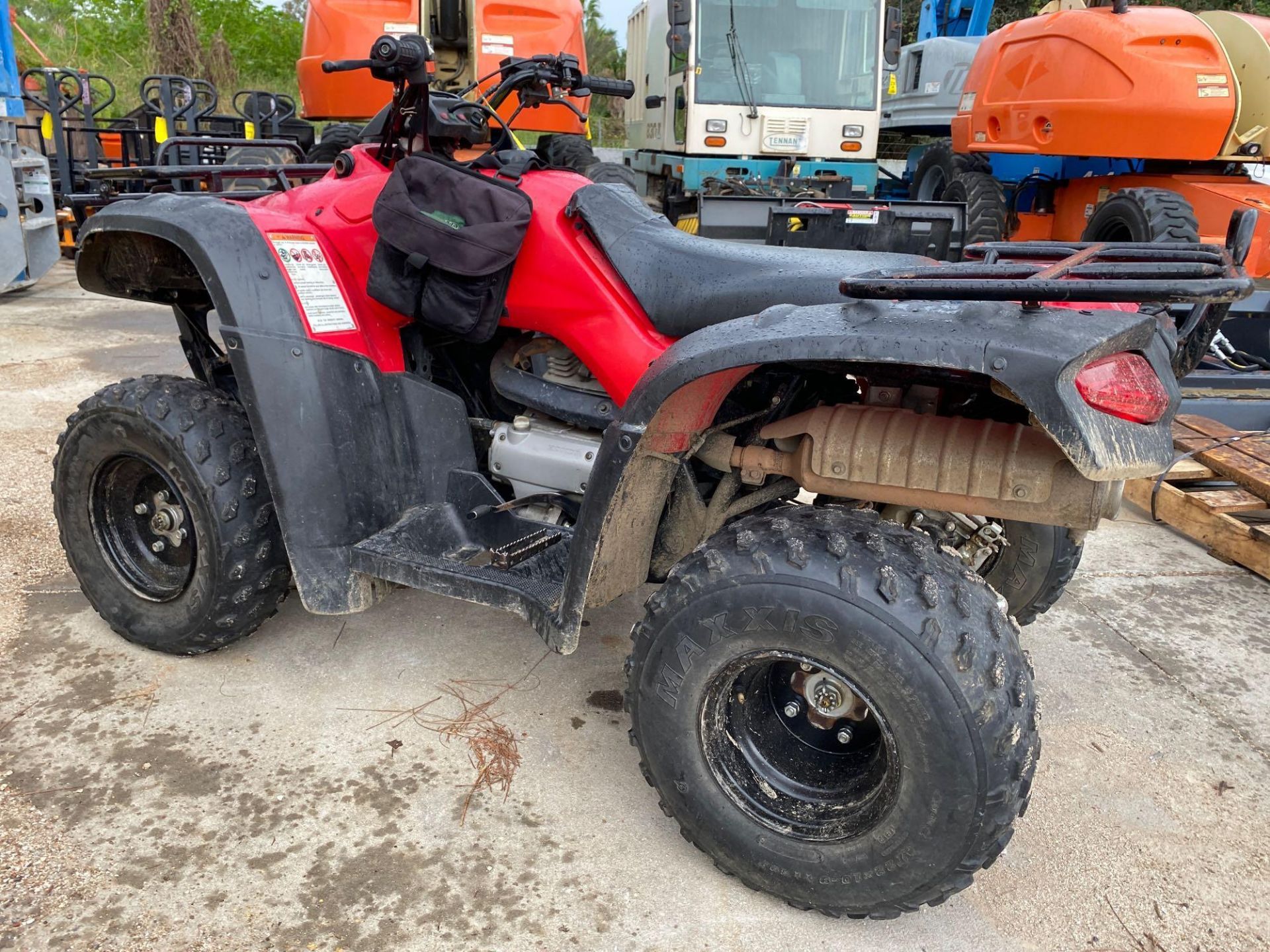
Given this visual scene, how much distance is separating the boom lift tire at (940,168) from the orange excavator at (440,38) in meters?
3.52

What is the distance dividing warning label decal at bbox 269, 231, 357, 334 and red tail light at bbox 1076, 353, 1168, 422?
5.98ft

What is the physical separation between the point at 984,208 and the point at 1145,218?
2.17 metres

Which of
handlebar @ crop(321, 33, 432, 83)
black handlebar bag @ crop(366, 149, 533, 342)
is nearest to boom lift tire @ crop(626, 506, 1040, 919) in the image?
black handlebar bag @ crop(366, 149, 533, 342)

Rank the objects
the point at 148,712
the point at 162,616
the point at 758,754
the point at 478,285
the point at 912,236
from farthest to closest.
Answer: the point at 912,236, the point at 162,616, the point at 148,712, the point at 478,285, the point at 758,754

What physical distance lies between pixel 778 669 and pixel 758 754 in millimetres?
203

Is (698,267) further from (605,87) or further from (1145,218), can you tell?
(1145,218)

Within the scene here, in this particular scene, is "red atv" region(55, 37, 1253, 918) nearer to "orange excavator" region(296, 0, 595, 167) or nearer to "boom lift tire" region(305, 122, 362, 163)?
"boom lift tire" region(305, 122, 362, 163)

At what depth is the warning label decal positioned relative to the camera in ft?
8.55

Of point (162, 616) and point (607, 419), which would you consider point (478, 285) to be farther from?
point (162, 616)

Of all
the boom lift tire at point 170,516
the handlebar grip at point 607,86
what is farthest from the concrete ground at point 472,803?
the handlebar grip at point 607,86

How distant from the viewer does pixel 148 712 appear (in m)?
2.74

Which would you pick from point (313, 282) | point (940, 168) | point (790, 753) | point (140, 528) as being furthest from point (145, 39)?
point (790, 753)

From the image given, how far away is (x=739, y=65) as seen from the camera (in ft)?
30.2

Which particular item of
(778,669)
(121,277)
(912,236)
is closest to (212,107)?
(912,236)
